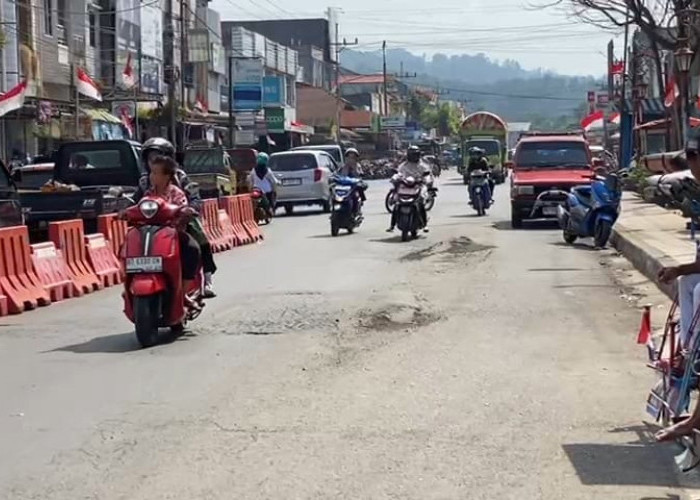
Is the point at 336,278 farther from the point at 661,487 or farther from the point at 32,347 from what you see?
the point at 661,487

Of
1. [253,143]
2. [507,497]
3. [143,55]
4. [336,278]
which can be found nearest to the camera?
[507,497]

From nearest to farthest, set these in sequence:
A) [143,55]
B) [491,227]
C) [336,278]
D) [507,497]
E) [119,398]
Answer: [507,497] → [119,398] → [336,278] → [491,227] → [143,55]

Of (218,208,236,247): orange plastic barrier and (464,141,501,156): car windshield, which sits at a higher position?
(464,141,501,156): car windshield

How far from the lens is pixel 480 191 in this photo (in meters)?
30.5

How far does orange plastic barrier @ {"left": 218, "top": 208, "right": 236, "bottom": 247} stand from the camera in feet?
73.9

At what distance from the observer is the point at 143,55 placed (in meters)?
48.8

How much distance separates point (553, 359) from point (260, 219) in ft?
67.6

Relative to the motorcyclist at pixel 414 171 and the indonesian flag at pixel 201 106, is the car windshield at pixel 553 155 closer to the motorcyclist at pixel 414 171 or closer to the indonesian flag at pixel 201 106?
the motorcyclist at pixel 414 171

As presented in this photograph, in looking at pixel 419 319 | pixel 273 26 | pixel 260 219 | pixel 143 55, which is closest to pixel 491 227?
pixel 260 219

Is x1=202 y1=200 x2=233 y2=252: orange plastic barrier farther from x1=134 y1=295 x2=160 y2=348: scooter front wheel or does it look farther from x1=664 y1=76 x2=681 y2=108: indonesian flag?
x1=664 y1=76 x2=681 y2=108: indonesian flag

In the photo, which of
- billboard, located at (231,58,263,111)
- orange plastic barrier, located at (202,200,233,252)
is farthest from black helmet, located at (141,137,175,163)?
billboard, located at (231,58,263,111)

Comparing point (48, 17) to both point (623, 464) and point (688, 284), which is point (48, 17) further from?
point (623, 464)

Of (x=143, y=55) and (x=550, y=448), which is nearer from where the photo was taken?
(x=550, y=448)

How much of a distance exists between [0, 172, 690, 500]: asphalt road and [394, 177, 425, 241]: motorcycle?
23.2 ft
